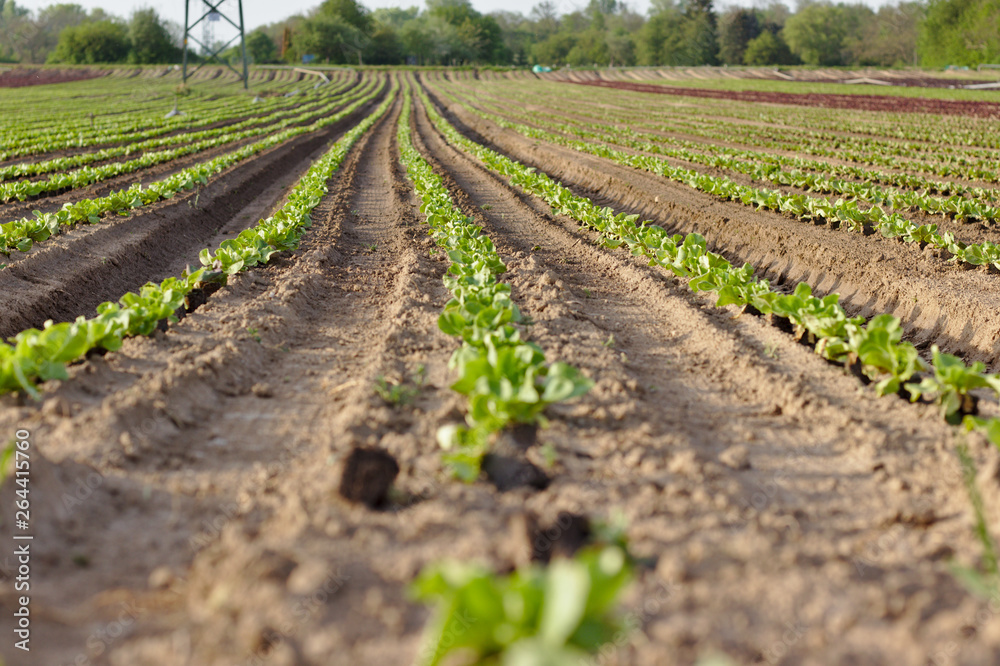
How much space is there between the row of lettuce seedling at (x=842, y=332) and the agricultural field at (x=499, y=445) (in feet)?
0.10

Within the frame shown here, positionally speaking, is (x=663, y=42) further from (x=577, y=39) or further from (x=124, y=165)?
(x=124, y=165)

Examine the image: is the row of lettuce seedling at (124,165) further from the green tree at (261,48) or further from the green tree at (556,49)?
the green tree at (556,49)

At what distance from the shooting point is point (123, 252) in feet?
29.6

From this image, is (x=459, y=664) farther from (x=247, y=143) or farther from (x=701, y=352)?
(x=247, y=143)

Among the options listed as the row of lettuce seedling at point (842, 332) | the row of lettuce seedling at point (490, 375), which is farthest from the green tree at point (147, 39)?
the row of lettuce seedling at point (490, 375)

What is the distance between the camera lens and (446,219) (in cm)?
1009

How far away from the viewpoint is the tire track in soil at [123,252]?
715cm

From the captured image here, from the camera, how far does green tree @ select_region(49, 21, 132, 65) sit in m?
83.0

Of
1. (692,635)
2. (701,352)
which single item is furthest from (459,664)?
(701,352)

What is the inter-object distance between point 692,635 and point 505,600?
2.39 ft

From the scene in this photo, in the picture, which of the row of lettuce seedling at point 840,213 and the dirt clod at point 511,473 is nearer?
the dirt clod at point 511,473

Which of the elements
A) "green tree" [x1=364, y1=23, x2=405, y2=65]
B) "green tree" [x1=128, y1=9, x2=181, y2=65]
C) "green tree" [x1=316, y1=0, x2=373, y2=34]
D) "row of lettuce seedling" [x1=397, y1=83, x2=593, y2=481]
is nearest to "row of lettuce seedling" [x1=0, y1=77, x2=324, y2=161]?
"row of lettuce seedling" [x1=397, y1=83, x2=593, y2=481]

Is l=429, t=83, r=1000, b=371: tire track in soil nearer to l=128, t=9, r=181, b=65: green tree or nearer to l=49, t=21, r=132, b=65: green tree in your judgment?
l=128, t=9, r=181, b=65: green tree

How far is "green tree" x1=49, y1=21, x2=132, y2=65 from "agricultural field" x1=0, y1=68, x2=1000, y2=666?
91.8 meters
